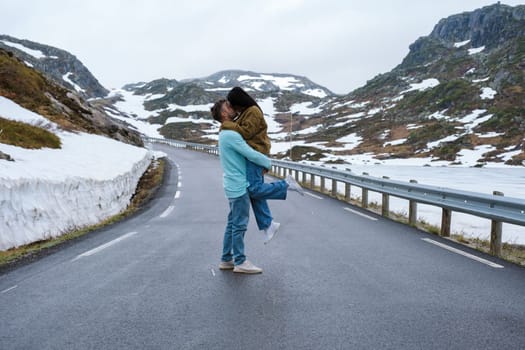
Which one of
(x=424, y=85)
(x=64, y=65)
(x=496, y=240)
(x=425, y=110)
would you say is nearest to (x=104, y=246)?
(x=496, y=240)

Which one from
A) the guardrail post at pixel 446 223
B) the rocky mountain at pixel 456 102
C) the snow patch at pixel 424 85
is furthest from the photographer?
the snow patch at pixel 424 85

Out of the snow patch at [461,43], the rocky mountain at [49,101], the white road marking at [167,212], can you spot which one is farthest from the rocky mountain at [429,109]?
the white road marking at [167,212]

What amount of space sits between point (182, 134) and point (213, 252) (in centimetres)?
11124

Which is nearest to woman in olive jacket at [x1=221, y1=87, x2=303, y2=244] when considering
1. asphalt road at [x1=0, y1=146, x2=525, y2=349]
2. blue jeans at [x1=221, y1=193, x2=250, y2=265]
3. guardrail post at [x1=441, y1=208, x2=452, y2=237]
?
blue jeans at [x1=221, y1=193, x2=250, y2=265]

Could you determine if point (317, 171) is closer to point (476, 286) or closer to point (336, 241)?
point (336, 241)

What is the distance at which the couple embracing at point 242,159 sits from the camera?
15.6 ft

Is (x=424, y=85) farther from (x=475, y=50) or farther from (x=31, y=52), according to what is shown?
(x=31, y=52)

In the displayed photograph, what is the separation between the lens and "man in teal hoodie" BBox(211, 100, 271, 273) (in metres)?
→ 4.72

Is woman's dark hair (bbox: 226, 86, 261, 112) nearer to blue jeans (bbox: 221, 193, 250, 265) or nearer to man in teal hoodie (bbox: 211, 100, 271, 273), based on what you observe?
man in teal hoodie (bbox: 211, 100, 271, 273)

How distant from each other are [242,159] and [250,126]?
0.37 meters

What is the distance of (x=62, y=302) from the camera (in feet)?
13.2

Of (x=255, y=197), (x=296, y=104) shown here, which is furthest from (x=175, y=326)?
(x=296, y=104)

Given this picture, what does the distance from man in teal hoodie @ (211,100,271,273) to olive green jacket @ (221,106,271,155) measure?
8 centimetres

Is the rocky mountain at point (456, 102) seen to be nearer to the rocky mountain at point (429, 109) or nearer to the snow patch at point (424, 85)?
the snow patch at point (424, 85)
